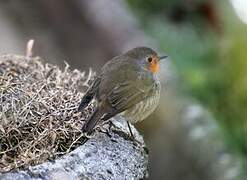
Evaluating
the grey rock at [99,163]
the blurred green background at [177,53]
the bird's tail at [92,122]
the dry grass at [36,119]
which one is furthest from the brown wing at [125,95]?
the blurred green background at [177,53]

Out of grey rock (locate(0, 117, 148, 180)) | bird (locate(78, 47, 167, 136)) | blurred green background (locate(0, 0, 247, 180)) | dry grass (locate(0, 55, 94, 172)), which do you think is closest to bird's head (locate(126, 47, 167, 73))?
bird (locate(78, 47, 167, 136))

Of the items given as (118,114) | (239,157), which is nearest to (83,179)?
(118,114)

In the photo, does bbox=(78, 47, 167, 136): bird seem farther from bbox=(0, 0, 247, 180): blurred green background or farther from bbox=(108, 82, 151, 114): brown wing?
bbox=(0, 0, 247, 180): blurred green background

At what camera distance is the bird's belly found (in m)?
4.41

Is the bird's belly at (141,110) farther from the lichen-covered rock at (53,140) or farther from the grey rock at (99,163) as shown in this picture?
the grey rock at (99,163)

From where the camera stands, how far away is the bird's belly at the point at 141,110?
441 centimetres

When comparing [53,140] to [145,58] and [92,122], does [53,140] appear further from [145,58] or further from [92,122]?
[145,58]

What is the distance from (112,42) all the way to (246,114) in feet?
4.70

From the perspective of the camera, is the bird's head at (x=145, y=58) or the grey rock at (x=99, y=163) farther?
the bird's head at (x=145, y=58)

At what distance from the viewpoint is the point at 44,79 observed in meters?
4.31

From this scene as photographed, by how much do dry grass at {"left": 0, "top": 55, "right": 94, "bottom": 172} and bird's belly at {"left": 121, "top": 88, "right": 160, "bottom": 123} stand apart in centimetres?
27

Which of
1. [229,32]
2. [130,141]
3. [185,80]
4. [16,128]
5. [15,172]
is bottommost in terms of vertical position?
[15,172]

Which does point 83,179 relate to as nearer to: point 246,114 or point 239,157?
Answer: point 239,157

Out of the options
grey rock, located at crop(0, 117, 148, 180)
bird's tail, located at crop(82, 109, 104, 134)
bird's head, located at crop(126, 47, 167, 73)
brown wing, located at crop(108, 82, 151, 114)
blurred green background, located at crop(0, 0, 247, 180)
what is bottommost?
grey rock, located at crop(0, 117, 148, 180)
